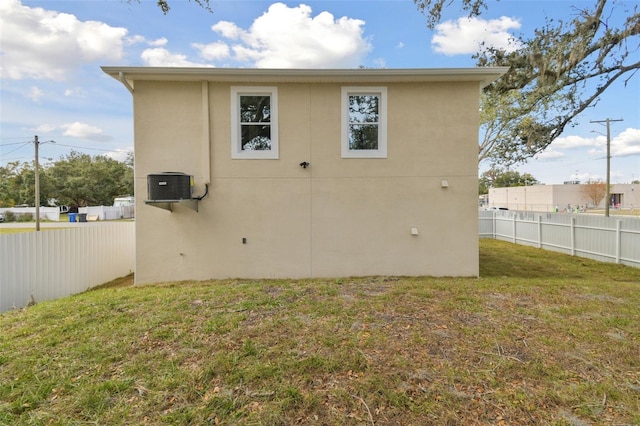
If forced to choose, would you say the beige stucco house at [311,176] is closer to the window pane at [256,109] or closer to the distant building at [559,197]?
the window pane at [256,109]

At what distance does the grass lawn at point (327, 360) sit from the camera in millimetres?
2064

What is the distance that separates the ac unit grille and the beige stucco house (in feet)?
2.28

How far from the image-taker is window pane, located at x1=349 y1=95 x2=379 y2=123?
6.54m

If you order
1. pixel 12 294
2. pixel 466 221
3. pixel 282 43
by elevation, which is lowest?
pixel 12 294

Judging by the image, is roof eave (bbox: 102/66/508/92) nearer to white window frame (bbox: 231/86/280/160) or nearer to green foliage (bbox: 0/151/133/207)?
white window frame (bbox: 231/86/280/160)

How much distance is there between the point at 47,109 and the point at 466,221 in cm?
2199

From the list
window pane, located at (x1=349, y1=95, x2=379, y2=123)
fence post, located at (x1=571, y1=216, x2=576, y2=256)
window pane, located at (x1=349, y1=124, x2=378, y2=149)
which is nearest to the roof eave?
window pane, located at (x1=349, y1=95, x2=379, y2=123)

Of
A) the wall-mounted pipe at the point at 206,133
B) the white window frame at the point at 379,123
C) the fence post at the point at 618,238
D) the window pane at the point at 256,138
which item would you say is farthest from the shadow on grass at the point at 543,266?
the wall-mounted pipe at the point at 206,133

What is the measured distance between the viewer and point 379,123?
21.4 ft

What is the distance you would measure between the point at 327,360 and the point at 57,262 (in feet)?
20.9

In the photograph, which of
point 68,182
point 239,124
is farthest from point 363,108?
point 68,182

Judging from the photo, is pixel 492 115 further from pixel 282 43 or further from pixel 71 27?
pixel 71 27

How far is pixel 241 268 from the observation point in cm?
650

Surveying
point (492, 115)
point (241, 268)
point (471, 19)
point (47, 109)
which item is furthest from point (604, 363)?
point (47, 109)
